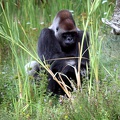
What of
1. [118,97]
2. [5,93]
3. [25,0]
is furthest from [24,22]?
[118,97]

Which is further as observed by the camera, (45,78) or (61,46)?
(61,46)

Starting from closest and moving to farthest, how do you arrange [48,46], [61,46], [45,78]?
1. [45,78]
2. [48,46]
3. [61,46]

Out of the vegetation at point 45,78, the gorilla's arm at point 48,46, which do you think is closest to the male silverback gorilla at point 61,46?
the gorilla's arm at point 48,46

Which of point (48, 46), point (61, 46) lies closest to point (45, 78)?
point (48, 46)

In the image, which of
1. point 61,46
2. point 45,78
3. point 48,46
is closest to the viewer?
point 45,78

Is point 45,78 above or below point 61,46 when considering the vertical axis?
above

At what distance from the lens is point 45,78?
4828 mm

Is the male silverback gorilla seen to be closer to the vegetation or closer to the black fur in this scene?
the black fur

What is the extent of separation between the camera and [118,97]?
3766 mm

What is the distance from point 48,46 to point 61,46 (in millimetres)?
217

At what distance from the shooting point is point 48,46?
5.98 meters

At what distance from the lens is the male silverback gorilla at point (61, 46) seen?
5.93m

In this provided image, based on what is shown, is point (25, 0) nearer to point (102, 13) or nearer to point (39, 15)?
point (39, 15)

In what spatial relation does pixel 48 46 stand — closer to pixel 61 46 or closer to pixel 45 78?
pixel 61 46
